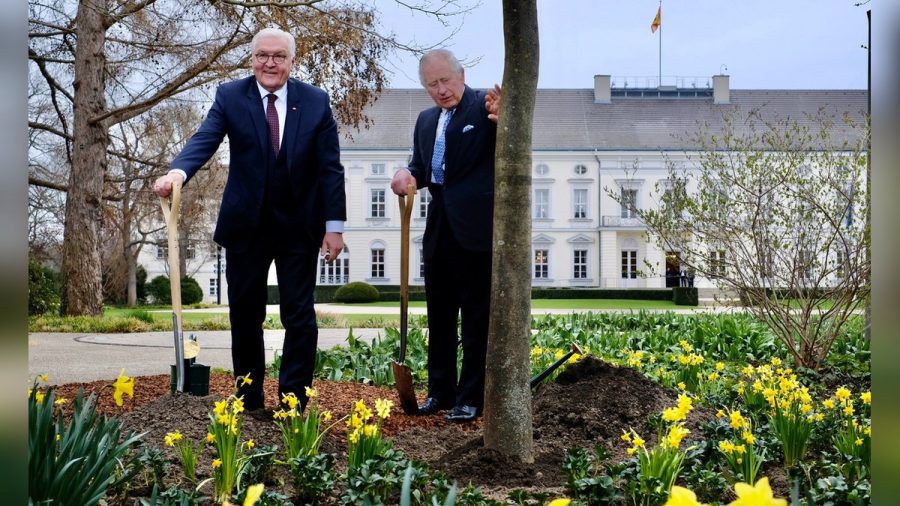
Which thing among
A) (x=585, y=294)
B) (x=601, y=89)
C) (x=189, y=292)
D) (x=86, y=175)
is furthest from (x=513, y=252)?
(x=601, y=89)

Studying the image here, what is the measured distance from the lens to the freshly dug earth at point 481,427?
2756 millimetres

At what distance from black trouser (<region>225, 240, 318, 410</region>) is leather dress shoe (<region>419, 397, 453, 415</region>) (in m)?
0.68

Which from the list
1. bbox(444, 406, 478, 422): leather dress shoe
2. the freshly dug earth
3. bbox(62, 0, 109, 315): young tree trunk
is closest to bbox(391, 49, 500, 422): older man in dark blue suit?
→ bbox(444, 406, 478, 422): leather dress shoe

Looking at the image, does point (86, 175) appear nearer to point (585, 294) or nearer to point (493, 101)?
point (493, 101)

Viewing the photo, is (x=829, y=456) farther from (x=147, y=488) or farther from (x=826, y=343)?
(x=826, y=343)

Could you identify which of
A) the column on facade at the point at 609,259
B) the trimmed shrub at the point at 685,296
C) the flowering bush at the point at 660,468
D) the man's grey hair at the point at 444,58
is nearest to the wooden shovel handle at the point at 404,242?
the man's grey hair at the point at 444,58

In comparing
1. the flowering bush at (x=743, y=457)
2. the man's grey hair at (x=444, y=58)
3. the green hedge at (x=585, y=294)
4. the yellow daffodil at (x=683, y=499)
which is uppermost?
the man's grey hair at (x=444, y=58)

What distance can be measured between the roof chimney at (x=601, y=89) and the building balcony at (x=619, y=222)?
576cm

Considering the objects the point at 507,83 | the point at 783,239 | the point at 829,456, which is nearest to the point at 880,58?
the point at 507,83

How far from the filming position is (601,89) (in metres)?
42.0

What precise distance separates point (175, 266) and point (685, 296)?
22428mm

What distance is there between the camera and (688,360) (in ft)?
15.6

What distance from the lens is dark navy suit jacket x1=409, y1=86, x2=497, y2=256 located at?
3.85 meters

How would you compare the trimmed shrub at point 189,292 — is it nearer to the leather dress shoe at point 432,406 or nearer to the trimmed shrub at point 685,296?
the trimmed shrub at point 685,296
